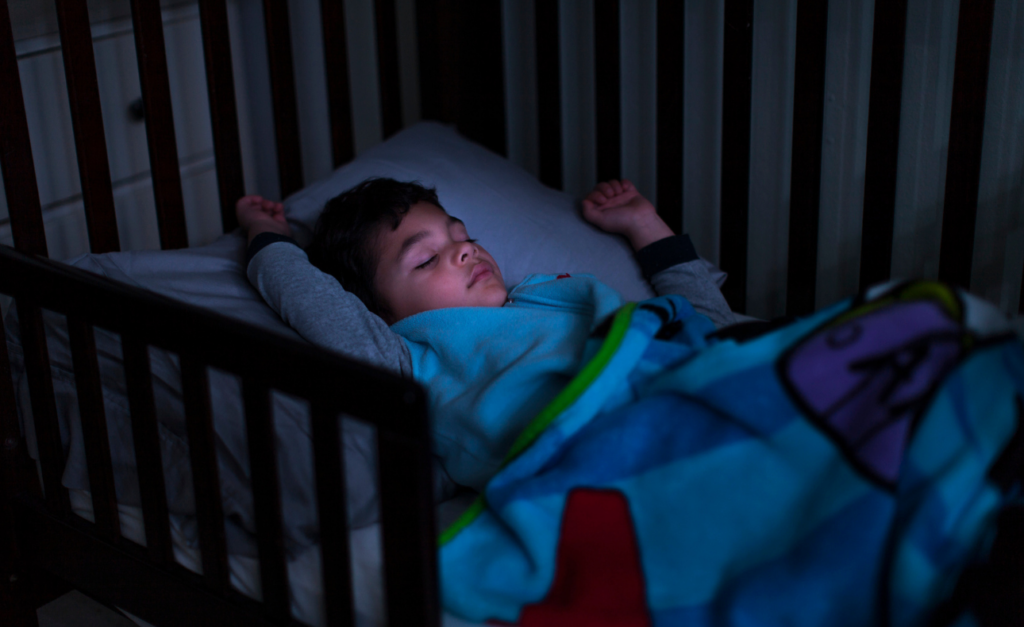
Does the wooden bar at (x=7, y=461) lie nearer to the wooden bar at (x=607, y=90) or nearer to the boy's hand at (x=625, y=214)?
the boy's hand at (x=625, y=214)

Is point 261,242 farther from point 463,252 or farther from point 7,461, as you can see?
point 7,461

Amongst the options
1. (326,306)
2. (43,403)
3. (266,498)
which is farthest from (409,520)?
(43,403)

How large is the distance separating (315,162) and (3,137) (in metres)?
0.85

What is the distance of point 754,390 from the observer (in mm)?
707

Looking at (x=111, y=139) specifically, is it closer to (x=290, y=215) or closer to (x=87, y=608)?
(x=290, y=215)

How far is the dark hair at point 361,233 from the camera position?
1106 mm

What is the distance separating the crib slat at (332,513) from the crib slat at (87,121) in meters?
0.66

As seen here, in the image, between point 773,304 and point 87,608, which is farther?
point 773,304

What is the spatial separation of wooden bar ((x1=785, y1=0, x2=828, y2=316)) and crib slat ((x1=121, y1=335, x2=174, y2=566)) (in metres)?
0.92

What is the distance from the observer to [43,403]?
0.95m

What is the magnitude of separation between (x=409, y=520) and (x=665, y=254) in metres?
0.73

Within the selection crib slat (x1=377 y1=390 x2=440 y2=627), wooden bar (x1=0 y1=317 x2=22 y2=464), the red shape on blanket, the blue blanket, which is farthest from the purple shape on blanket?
wooden bar (x1=0 y1=317 x2=22 y2=464)

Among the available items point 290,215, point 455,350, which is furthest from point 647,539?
point 290,215

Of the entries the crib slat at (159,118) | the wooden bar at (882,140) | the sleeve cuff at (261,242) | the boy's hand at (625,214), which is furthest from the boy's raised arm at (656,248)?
the crib slat at (159,118)
